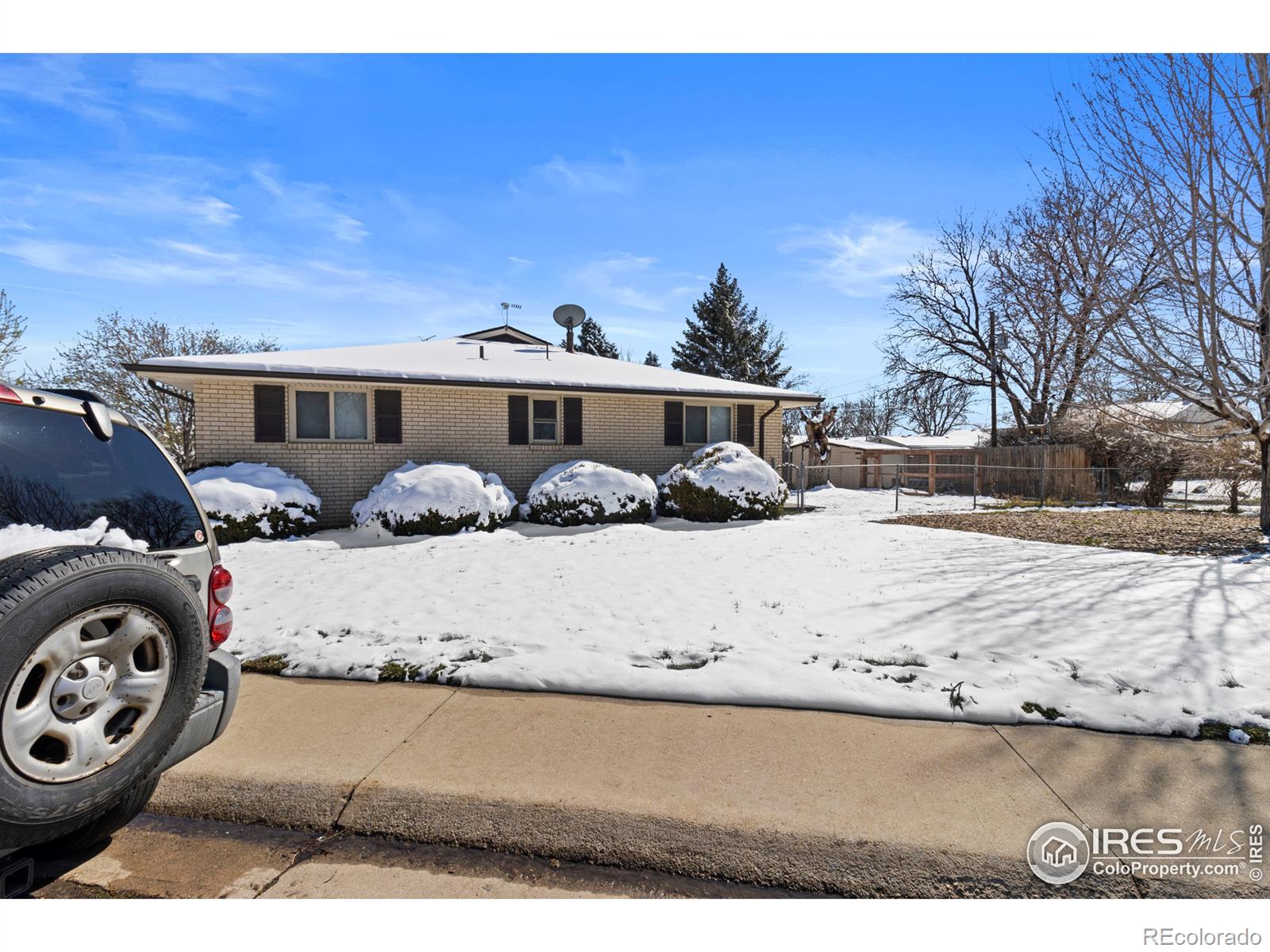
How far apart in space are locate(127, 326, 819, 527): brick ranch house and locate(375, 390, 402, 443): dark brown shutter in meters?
0.02

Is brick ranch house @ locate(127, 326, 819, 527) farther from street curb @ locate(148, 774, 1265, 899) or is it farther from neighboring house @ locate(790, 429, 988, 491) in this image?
neighboring house @ locate(790, 429, 988, 491)

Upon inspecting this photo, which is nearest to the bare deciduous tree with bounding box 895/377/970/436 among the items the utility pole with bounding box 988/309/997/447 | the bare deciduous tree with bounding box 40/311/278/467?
the utility pole with bounding box 988/309/997/447

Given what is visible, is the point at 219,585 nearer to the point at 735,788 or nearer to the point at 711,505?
the point at 735,788

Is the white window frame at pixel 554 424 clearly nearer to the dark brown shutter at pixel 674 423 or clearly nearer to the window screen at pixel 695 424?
the dark brown shutter at pixel 674 423

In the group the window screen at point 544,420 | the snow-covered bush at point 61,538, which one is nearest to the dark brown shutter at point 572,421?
the window screen at point 544,420

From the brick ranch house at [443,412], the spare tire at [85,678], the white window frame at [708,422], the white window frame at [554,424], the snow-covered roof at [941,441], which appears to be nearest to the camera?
the spare tire at [85,678]

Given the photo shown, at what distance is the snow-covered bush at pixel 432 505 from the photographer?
9977 mm

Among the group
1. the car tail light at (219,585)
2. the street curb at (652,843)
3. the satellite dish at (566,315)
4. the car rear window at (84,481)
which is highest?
the satellite dish at (566,315)

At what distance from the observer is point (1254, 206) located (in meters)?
8.02

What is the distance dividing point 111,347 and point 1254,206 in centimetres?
2877

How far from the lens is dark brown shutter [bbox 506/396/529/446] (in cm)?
1318

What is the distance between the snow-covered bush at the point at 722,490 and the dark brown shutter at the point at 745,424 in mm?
Result: 3087

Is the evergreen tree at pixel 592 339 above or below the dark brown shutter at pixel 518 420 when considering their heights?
above

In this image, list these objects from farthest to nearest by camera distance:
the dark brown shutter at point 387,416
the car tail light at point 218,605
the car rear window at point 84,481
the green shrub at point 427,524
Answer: the dark brown shutter at point 387,416, the green shrub at point 427,524, the car tail light at point 218,605, the car rear window at point 84,481
